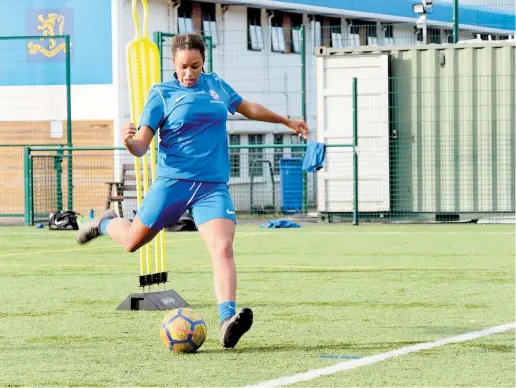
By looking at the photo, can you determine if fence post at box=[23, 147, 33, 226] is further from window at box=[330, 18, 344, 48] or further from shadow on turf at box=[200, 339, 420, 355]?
window at box=[330, 18, 344, 48]

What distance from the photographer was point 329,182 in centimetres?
2242

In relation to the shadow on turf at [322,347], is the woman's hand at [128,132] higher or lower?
higher

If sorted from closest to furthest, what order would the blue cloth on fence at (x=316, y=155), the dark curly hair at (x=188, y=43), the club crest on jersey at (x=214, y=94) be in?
the dark curly hair at (x=188, y=43), the club crest on jersey at (x=214, y=94), the blue cloth on fence at (x=316, y=155)

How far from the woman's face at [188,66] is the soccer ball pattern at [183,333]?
148 centimetres

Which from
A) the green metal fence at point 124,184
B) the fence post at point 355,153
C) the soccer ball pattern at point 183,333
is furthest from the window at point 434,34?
the soccer ball pattern at point 183,333

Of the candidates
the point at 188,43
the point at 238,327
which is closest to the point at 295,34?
the point at 188,43

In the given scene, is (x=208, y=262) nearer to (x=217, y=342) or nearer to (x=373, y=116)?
(x=217, y=342)

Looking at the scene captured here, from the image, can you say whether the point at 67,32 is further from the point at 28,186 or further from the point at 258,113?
the point at 258,113

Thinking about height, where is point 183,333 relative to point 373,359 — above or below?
above

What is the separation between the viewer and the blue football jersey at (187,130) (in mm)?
7484

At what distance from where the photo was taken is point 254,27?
37031 millimetres

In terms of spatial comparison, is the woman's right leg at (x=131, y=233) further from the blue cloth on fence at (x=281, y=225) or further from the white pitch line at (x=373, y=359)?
the blue cloth on fence at (x=281, y=225)

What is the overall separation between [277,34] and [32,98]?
9897 millimetres

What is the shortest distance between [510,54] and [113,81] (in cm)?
1304
